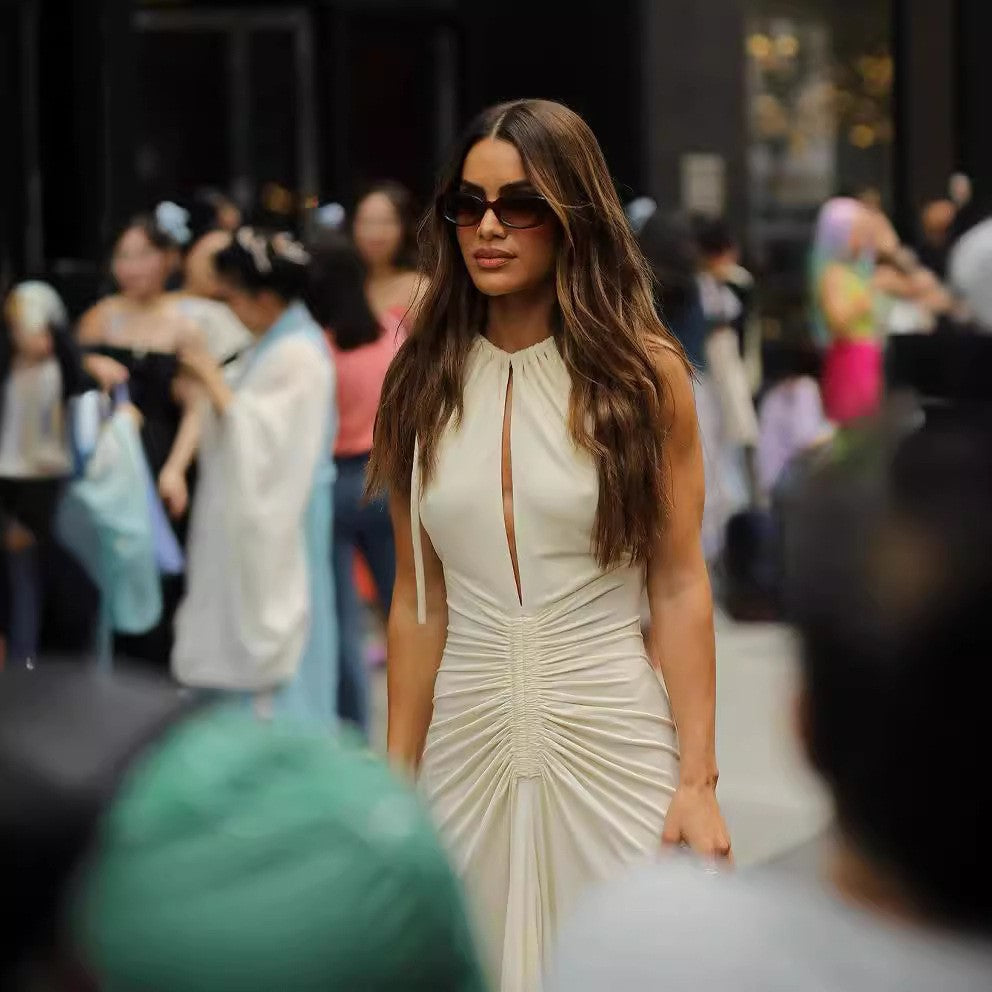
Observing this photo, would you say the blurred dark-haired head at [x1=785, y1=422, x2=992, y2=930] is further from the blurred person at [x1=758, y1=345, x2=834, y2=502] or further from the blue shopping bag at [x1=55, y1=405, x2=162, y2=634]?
the blurred person at [x1=758, y1=345, x2=834, y2=502]

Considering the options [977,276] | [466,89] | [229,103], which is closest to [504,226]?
[977,276]

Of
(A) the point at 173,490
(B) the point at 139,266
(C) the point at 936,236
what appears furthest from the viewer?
(C) the point at 936,236

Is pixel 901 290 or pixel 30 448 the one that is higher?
pixel 901 290

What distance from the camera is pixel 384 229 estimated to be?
306 inches

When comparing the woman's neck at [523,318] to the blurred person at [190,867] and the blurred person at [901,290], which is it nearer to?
the blurred person at [190,867]

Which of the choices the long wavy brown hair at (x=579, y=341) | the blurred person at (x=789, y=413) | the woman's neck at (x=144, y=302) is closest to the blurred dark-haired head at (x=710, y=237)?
the blurred person at (x=789, y=413)

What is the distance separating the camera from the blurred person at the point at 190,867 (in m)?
0.96

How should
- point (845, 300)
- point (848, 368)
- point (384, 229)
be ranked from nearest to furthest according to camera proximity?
point (384, 229) < point (848, 368) < point (845, 300)

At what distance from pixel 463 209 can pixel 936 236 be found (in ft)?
30.4

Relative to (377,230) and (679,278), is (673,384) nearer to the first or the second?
(377,230)

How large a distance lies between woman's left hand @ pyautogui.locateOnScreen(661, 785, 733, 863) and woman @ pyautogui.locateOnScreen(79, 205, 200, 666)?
4.08 metres

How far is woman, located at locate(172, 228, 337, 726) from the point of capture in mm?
6617

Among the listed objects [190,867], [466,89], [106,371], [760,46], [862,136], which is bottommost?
[106,371]

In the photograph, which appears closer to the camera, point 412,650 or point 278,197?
point 412,650
